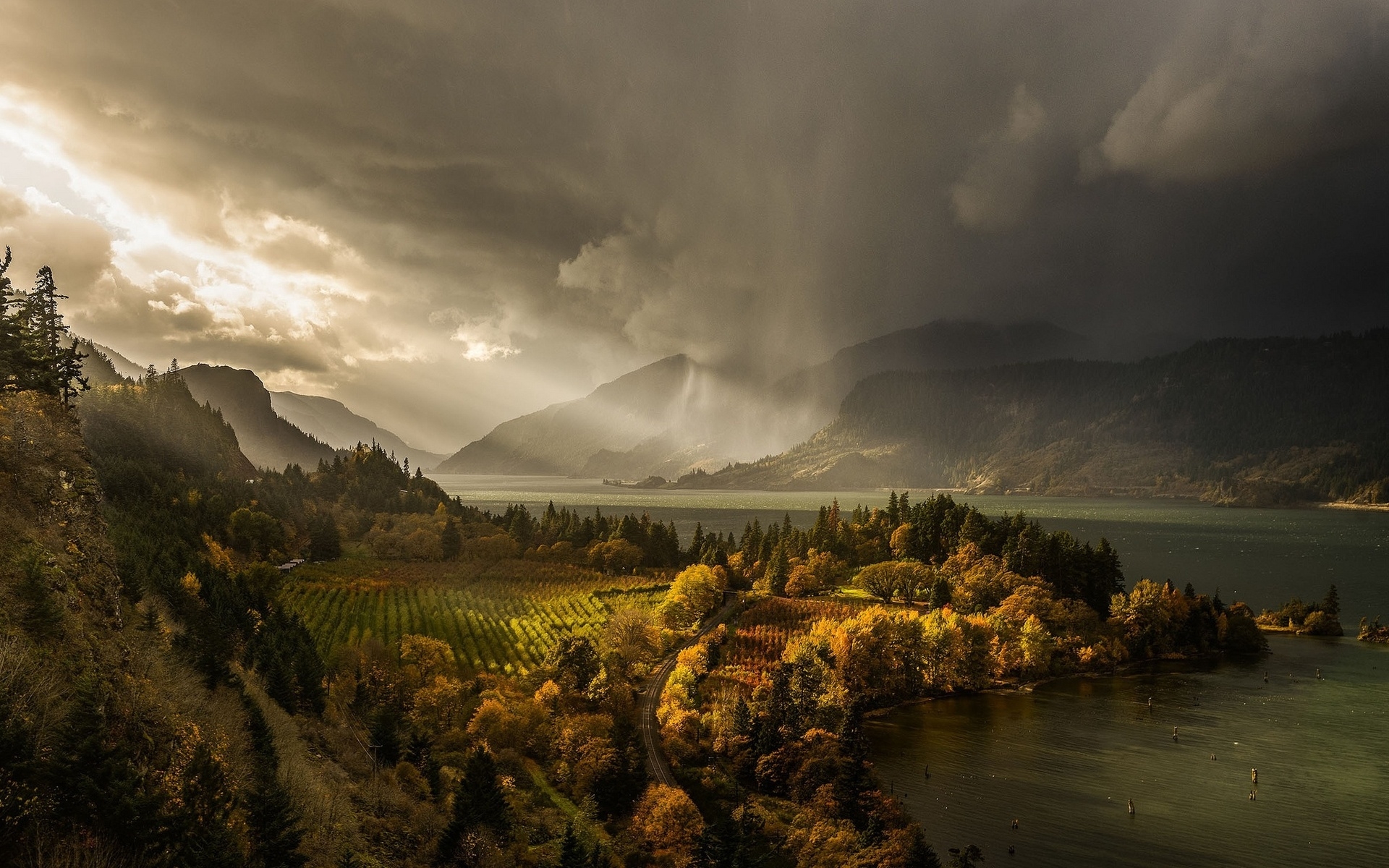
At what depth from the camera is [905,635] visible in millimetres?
93000

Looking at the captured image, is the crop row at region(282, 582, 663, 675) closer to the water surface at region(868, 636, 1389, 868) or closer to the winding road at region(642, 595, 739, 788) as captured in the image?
the winding road at region(642, 595, 739, 788)

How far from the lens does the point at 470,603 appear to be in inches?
4572

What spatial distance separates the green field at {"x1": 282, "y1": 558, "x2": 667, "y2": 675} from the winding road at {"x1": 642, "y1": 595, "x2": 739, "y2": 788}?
15792 mm

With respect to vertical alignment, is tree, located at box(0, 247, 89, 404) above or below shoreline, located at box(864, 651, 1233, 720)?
above

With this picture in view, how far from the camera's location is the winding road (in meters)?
62.4

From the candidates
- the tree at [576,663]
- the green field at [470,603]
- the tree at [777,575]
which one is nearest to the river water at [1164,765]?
the tree at [576,663]

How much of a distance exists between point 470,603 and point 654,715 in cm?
5539

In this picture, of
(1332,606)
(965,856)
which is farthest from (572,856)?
(1332,606)

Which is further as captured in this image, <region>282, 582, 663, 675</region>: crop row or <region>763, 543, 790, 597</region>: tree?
<region>763, 543, 790, 597</region>: tree

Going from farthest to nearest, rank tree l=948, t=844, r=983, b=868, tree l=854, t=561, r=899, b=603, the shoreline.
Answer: tree l=854, t=561, r=899, b=603 < the shoreline < tree l=948, t=844, r=983, b=868

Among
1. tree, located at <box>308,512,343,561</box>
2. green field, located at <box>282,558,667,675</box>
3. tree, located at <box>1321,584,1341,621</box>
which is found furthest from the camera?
tree, located at <box>308,512,343,561</box>

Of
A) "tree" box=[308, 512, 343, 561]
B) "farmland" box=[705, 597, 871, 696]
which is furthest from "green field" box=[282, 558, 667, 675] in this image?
"farmland" box=[705, 597, 871, 696]

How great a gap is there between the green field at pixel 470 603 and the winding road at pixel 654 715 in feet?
51.8

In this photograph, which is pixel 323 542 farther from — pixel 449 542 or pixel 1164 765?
pixel 1164 765
